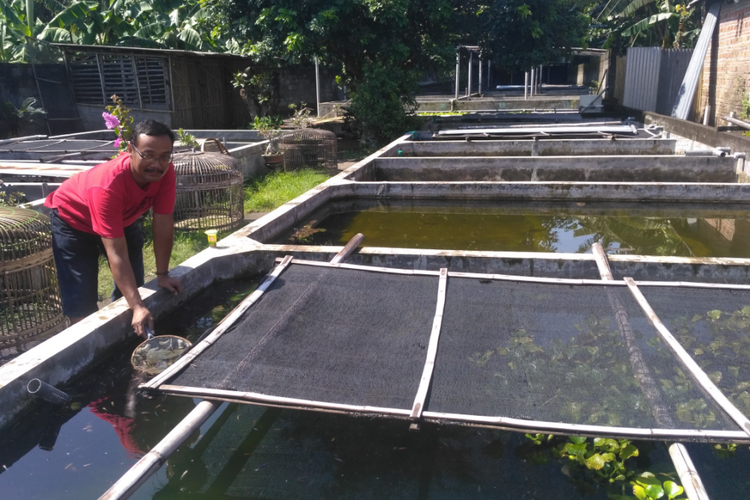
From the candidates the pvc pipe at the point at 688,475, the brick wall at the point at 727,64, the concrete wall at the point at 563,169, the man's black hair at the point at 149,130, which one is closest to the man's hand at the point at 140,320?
the man's black hair at the point at 149,130

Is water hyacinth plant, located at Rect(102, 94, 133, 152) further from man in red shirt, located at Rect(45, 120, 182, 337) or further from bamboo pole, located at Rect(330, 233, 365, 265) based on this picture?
bamboo pole, located at Rect(330, 233, 365, 265)

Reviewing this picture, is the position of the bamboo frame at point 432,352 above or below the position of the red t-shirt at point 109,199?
below

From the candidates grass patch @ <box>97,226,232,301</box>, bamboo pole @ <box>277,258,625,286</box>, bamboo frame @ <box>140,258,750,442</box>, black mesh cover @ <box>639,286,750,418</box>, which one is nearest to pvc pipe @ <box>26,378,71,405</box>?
bamboo frame @ <box>140,258,750,442</box>

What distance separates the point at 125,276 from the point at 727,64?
1163 centimetres

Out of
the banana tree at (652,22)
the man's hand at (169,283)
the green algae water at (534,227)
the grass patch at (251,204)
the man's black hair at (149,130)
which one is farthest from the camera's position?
the banana tree at (652,22)

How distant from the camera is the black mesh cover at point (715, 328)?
8.05 feet

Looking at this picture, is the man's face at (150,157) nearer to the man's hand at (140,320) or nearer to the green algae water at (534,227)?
the man's hand at (140,320)

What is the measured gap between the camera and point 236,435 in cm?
295

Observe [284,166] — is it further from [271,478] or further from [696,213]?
[271,478]

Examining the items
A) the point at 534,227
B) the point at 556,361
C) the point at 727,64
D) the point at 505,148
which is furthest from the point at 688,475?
the point at 727,64

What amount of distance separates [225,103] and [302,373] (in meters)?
15.7

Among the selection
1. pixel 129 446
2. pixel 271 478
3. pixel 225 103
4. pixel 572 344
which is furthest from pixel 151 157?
pixel 225 103

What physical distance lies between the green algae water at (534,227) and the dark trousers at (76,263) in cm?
221

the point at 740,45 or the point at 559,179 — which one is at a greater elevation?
the point at 740,45
